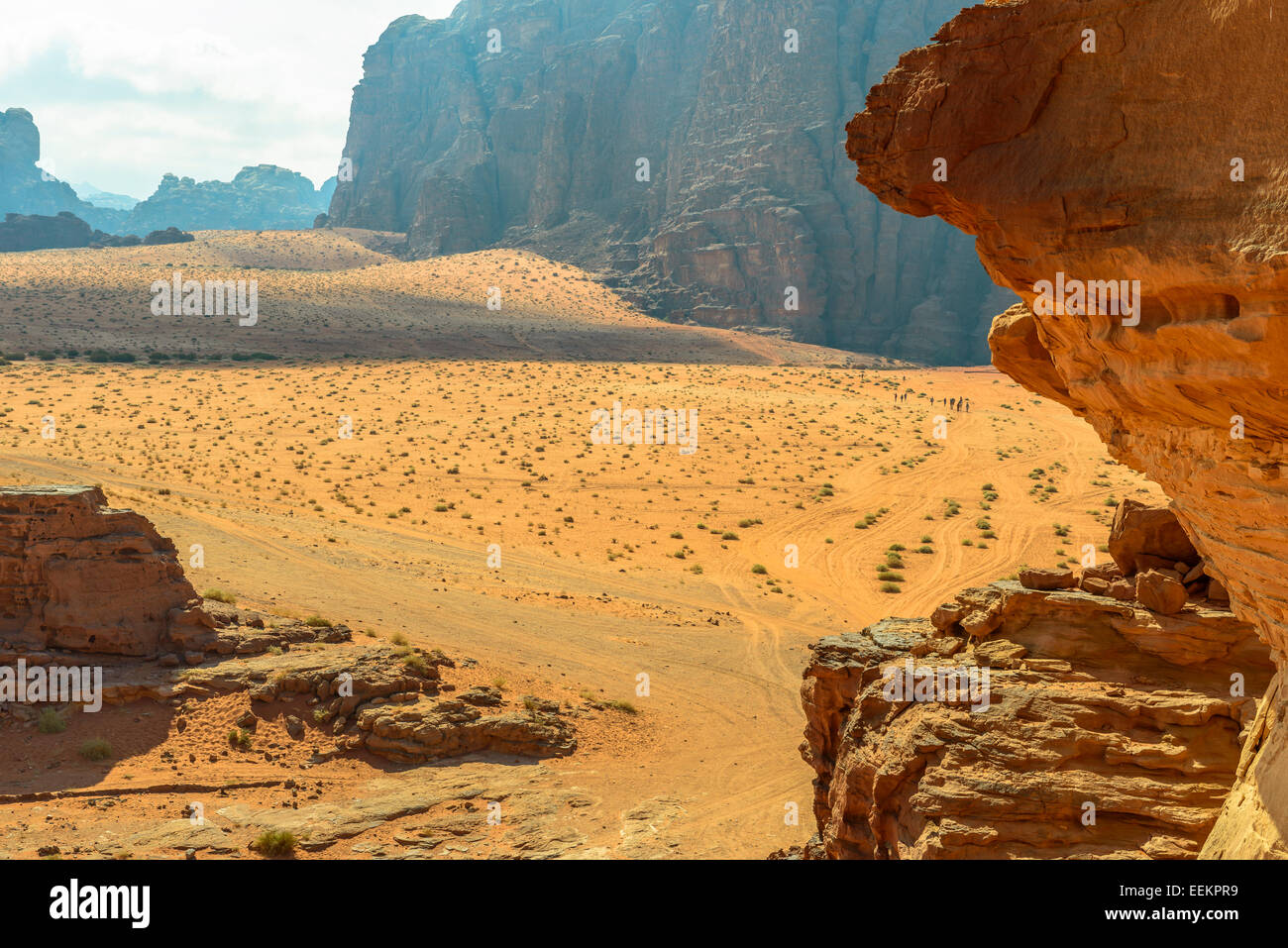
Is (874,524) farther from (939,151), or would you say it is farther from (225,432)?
(225,432)

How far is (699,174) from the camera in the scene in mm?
102562

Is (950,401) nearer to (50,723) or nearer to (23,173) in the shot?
(50,723)

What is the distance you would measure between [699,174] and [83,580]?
97.1 m

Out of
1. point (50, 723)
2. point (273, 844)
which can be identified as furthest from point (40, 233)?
point (273, 844)

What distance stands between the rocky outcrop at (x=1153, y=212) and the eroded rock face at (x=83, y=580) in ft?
46.6

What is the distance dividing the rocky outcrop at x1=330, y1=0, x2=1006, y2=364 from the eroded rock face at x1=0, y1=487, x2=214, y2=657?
3237 inches

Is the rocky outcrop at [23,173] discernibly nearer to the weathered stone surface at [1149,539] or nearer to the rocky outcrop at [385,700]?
the rocky outcrop at [385,700]

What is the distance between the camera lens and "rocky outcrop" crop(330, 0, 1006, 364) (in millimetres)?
94938

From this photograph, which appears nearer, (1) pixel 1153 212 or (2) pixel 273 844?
(1) pixel 1153 212

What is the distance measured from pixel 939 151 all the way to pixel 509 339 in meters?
71.9

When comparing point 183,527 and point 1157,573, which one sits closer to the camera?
point 1157,573

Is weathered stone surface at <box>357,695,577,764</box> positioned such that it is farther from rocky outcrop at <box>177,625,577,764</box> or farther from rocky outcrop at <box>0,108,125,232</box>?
rocky outcrop at <box>0,108,125,232</box>

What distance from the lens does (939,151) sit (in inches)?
237
